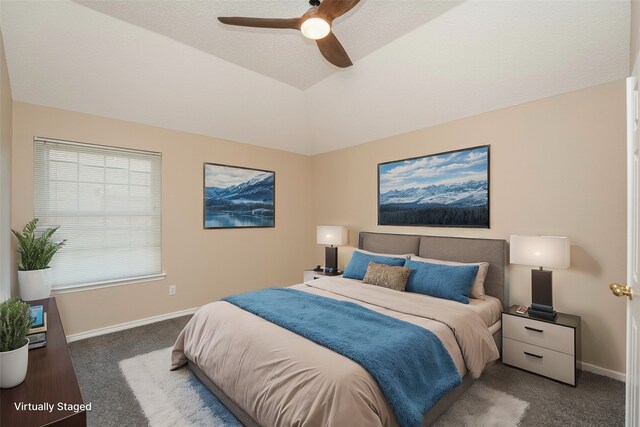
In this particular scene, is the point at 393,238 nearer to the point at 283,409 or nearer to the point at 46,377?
the point at 283,409

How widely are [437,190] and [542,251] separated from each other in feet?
4.28

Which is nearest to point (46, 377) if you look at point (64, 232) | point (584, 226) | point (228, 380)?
point (228, 380)

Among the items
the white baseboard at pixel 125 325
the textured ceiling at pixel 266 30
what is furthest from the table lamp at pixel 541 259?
the white baseboard at pixel 125 325

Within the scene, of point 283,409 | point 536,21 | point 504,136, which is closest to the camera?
point 283,409

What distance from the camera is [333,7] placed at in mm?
1810

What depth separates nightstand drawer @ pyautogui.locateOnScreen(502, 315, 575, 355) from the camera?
2.38 meters

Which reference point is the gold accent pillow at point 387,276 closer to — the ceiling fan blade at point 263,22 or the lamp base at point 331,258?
the lamp base at point 331,258

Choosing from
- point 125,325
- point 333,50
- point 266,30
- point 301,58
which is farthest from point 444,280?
point 125,325

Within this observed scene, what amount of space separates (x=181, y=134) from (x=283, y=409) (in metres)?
3.55

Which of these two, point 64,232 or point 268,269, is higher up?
point 64,232

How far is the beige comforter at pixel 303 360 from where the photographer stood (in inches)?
57.5

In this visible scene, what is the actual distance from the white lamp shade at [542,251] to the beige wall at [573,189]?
28cm

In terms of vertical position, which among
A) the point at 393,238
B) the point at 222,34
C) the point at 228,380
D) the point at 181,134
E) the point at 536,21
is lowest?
the point at 228,380

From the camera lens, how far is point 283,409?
1.55 meters
